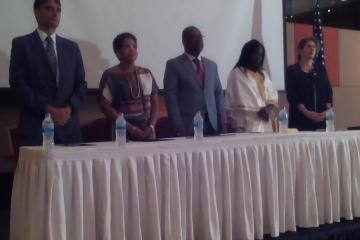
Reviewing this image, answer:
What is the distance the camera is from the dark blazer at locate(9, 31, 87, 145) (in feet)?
8.76

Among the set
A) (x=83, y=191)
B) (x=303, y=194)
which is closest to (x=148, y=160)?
(x=83, y=191)

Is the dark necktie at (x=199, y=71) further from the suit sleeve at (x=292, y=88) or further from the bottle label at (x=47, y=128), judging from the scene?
the bottle label at (x=47, y=128)

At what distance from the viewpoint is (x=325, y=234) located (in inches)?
109

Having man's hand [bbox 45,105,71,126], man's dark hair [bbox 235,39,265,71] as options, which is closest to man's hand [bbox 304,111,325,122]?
man's dark hair [bbox 235,39,265,71]

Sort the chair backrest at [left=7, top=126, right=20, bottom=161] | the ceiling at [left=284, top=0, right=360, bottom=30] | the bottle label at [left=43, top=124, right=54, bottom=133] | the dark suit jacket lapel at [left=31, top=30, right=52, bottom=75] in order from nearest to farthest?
the bottle label at [left=43, top=124, right=54, bottom=133] → the dark suit jacket lapel at [left=31, top=30, right=52, bottom=75] → the chair backrest at [left=7, top=126, right=20, bottom=161] → the ceiling at [left=284, top=0, right=360, bottom=30]

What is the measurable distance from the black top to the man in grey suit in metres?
0.94

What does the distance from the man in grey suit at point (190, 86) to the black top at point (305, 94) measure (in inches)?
36.8

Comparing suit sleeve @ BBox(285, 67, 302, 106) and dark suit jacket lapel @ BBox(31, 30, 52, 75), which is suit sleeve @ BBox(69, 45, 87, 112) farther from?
suit sleeve @ BBox(285, 67, 302, 106)

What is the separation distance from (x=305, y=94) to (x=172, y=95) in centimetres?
131

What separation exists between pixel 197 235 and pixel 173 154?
0.49 m

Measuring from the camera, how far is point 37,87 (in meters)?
2.74

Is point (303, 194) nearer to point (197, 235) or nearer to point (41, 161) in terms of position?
point (197, 235)

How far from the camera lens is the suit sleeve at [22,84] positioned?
2633 mm

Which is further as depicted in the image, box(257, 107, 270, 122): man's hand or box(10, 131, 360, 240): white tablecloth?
box(257, 107, 270, 122): man's hand
